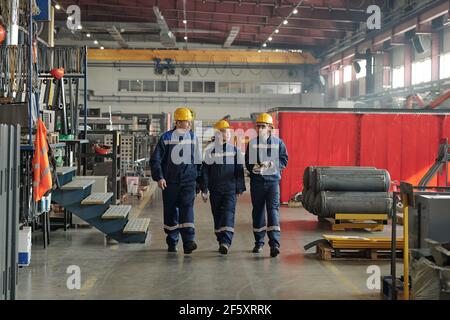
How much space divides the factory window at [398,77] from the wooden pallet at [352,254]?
15.6 m

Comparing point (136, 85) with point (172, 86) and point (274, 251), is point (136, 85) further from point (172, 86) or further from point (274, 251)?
point (274, 251)

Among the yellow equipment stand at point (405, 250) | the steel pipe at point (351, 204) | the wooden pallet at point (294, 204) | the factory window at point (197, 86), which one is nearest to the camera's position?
the yellow equipment stand at point (405, 250)

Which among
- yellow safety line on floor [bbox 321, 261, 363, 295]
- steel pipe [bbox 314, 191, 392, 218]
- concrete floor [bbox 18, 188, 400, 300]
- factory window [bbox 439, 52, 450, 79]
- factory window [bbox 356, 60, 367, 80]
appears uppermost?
factory window [bbox 356, 60, 367, 80]

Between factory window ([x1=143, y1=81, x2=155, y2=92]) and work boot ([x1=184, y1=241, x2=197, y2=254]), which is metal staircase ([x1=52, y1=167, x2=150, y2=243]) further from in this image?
factory window ([x1=143, y1=81, x2=155, y2=92])

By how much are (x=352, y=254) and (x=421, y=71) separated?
1464 centimetres

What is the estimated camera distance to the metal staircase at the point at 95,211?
829 cm

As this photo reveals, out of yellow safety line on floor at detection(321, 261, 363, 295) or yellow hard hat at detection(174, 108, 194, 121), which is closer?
yellow safety line on floor at detection(321, 261, 363, 295)

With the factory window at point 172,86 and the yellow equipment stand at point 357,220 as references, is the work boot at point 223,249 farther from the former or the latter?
the factory window at point 172,86

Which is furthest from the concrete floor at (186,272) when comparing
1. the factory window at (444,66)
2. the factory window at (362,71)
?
the factory window at (362,71)

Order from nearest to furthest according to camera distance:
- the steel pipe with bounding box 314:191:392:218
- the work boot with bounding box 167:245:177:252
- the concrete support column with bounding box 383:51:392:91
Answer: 1. the work boot with bounding box 167:245:177:252
2. the steel pipe with bounding box 314:191:392:218
3. the concrete support column with bounding box 383:51:392:91

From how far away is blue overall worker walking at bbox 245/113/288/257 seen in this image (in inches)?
303

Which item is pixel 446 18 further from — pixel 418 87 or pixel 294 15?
pixel 294 15

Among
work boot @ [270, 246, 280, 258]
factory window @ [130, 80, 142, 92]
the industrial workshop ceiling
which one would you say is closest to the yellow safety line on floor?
work boot @ [270, 246, 280, 258]

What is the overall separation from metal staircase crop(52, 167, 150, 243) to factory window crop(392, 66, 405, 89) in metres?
16.2
